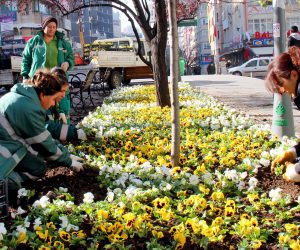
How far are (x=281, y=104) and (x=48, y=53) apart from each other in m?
3.19

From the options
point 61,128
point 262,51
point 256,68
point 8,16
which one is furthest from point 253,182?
point 8,16

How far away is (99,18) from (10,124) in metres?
121

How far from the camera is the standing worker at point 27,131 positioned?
12.8ft

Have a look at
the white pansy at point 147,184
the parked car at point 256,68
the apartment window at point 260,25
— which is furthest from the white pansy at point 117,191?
the apartment window at point 260,25

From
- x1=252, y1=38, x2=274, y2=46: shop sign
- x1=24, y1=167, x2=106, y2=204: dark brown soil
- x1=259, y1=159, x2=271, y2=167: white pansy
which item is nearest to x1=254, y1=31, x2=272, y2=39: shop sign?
x1=252, y1=38, x2=274, y2=46: shop sign

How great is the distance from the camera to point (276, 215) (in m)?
3.38

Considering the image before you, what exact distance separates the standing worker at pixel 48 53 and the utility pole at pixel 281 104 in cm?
280

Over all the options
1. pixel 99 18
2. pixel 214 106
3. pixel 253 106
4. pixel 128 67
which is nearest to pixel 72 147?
pixel 214 106

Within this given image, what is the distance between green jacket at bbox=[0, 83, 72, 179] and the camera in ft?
12.7

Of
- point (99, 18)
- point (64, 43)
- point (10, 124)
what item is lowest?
point (10, 124)

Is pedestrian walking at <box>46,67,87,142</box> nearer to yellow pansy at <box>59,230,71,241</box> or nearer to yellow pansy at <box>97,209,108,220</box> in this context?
yellow pansy at <box>97,209,108,220</box>

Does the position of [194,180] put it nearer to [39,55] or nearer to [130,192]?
[130,192]

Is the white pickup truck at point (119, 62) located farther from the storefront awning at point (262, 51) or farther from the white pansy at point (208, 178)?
the storefront awning at point (262, 51)

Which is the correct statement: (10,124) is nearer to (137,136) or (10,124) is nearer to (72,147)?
(72,147)
